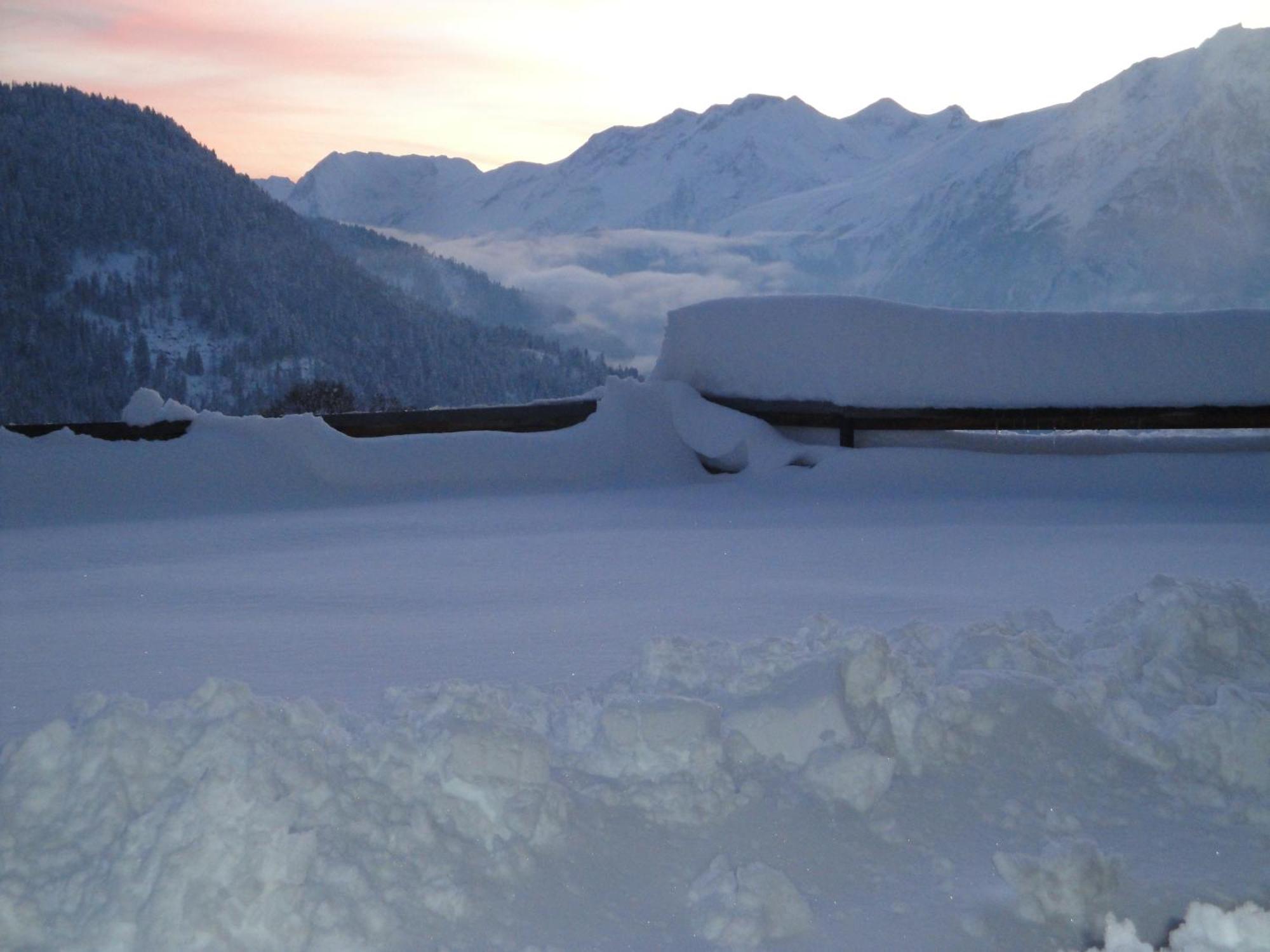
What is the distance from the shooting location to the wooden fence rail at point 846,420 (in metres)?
5.86

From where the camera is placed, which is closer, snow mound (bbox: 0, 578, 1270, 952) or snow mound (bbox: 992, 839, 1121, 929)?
snow mound (bbox: 0, 578, 1270, 952)

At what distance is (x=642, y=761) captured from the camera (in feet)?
6.81

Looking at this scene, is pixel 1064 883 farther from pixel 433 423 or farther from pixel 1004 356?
pixel 433 423

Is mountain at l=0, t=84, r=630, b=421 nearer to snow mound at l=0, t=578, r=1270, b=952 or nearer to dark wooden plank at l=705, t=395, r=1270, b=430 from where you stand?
dark wooden plank at l=705, t=395, r=1270, b=430

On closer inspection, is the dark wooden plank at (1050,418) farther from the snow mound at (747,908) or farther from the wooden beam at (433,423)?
the snow mound at (747,908)

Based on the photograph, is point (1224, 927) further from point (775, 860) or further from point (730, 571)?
point (730, 571)

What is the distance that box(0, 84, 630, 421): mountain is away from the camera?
7856 cm

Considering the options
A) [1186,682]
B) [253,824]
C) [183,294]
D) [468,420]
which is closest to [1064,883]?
[1186,682]

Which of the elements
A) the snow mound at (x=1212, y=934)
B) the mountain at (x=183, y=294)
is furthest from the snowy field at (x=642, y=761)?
the mountain at (x=183, y=294)

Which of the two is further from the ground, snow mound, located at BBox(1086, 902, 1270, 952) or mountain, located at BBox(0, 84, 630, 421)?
mountain, located at BBox(0, 84, 630, 421)

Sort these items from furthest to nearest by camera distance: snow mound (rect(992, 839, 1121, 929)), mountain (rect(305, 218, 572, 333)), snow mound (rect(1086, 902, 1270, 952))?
1. mountain (rect(305, 218, 572, 333))
2. snow mound (rect(992, 839, 1121, 929))
3. snow mound (rect(1086, 902, 1270, 952))

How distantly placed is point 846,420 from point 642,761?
4349 mm

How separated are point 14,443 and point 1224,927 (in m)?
6.15

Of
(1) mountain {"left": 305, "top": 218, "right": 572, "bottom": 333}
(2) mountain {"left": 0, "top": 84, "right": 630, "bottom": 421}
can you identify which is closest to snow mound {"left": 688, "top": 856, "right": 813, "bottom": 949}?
(2) mountain {"left": 0, "top": 84, "right": 630, "bottom": 421}
